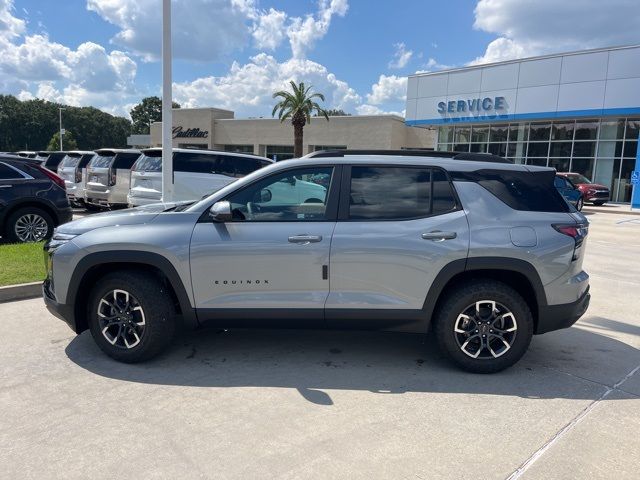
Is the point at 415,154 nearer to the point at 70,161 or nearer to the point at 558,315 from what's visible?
the point at 558,315

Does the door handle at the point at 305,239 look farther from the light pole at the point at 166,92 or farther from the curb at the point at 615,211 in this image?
the curb at the point at 615,211

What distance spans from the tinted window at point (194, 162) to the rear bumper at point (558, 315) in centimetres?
868

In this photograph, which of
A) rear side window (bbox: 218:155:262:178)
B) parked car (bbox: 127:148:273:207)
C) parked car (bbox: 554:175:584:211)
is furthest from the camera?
A: parked car (bbox: 554:175:584:211)

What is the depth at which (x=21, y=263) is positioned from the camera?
6961 millimetres

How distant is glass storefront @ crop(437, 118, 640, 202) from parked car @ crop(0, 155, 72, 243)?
26.7 metres

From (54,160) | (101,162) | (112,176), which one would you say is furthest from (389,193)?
(54,160)

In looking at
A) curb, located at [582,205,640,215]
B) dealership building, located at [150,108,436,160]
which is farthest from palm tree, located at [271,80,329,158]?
curb, located at [582,205,640,215]

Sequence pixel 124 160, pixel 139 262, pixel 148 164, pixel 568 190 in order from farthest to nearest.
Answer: pixel 568 190 < pixel 124 160 < pixel 148 164 < pixel 139 262

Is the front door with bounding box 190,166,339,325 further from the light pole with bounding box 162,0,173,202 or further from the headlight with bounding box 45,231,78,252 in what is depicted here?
the light pole with bounding box 162,0,173,202

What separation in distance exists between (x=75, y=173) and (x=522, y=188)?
13583 mm

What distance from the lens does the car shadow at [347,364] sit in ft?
12.9

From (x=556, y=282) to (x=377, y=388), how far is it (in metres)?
1.69

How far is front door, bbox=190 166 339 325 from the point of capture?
3.99 meters

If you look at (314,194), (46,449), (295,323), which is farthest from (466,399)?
(46,449)
